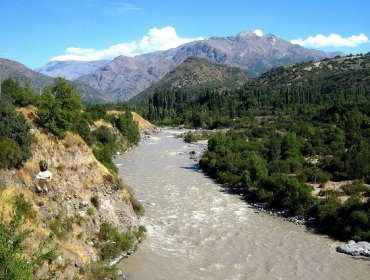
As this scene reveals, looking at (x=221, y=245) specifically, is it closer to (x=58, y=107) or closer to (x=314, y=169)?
(x=58, y=107)

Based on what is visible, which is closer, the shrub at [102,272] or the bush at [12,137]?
the shrub at [102,272]

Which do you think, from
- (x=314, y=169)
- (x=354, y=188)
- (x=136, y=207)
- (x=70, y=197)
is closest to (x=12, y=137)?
(x=70, y=197)

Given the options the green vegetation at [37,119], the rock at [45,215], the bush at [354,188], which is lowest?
the bush at [354,188]

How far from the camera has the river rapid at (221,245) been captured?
30.6 metres

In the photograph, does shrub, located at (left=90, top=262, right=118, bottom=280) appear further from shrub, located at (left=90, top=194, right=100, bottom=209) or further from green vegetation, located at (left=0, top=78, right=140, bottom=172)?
green vegetation, located at (left=0, top=78, right=140, bottom=172)

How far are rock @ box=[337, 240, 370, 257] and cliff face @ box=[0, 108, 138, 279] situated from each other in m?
17.3

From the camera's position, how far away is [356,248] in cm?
3428

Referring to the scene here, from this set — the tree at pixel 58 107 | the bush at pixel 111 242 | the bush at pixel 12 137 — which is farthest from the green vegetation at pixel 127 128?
the bush at pixel 12 137

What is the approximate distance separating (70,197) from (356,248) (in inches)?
909

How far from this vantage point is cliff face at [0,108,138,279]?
87.7ft

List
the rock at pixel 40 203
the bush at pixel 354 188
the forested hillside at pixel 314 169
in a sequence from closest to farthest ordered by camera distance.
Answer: the rock at pixel 40 203, the forested hillside at pixel 314 169, the bush at pixel 354 188

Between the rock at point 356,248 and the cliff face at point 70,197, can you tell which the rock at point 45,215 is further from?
the rock at point 356,248

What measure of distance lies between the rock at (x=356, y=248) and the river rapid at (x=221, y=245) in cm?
60

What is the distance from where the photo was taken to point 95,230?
31.7m
